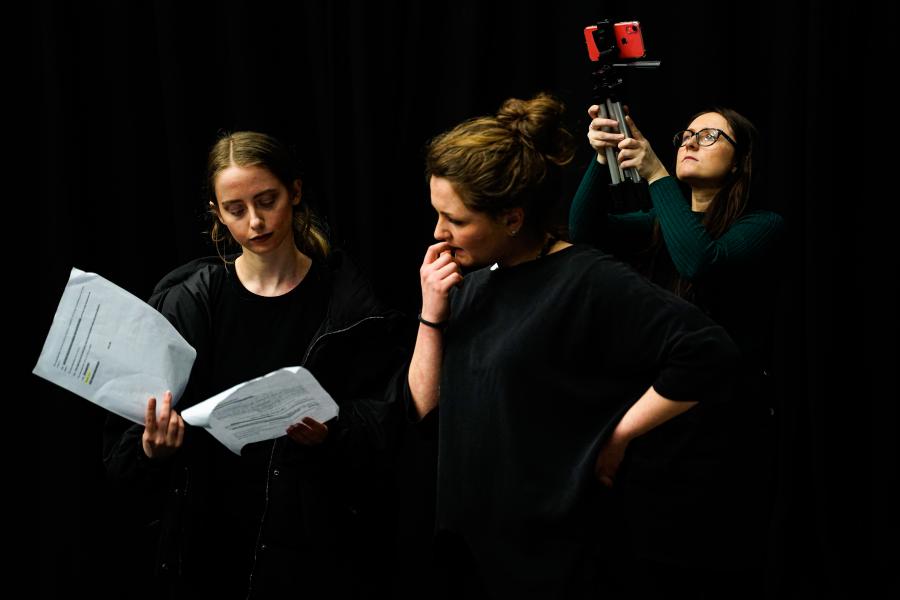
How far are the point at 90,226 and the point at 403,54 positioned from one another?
3.16 ft

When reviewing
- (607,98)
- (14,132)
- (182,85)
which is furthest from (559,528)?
(14,132)

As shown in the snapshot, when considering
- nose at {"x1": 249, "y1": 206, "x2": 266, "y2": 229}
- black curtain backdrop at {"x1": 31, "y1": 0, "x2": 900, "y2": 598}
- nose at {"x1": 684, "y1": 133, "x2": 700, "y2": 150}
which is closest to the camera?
nose at {"x1": 249, "y1": 206, "x2": 266, "y2": 229}

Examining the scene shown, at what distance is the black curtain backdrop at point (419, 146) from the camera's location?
2.23 metres

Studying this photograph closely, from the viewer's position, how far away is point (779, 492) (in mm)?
2379

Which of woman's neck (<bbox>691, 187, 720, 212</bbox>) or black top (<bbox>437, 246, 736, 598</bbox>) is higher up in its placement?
woman's neck (<bbox>691, 187, 720, 212</bbox>)

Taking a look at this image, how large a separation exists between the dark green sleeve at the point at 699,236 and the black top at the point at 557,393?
1.30ft

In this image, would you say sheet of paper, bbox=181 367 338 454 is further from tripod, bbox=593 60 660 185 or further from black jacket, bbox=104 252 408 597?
tripod, bbox=593 60 660 185

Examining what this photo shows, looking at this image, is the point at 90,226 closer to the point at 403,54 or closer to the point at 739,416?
the point at 403,54

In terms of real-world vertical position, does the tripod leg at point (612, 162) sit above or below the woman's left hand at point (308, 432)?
above

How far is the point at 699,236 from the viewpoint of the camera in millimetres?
1646

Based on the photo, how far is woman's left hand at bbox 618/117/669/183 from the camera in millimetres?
1703

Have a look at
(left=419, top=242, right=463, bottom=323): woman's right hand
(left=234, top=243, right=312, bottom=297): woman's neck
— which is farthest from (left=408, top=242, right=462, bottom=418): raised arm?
(left=234, top=243, right=312, bottom=297): woman's neck

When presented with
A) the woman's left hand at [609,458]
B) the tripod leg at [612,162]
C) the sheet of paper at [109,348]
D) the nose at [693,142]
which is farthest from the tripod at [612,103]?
the sheet of paper at [109,348]

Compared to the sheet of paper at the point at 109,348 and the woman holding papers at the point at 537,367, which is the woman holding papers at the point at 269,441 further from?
the woman holding papers at the point at 537,367
